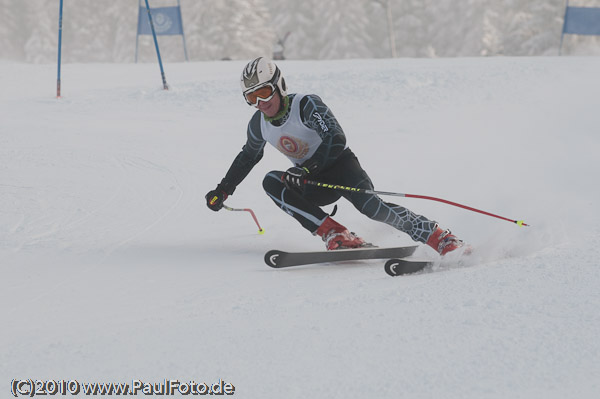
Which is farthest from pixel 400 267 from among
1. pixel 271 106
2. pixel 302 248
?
pixel 271 106

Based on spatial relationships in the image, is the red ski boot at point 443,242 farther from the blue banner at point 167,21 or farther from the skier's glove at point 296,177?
the blue banner at point 167,21

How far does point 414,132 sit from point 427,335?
249 inches

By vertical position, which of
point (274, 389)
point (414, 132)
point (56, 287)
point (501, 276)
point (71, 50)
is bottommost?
point (71, 50)

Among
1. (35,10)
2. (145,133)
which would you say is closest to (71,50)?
(35,10)

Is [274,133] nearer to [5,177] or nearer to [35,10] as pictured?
[5,177]

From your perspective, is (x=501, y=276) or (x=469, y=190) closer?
(x=501, y=276)

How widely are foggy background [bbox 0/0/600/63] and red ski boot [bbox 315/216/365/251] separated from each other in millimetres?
24267

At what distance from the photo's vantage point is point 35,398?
1.99 meters

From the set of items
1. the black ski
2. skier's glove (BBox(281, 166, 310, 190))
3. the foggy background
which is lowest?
the foggy background

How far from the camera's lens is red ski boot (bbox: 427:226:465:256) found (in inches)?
140

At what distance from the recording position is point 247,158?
172 inches

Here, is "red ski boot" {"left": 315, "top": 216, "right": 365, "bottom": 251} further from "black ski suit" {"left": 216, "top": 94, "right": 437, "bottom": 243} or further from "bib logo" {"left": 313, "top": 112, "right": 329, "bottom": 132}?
"bib logo" {"left": 313, "top": 112, "right": 329, "bottom": 132}

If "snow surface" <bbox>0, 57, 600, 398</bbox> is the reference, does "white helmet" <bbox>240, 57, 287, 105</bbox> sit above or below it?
above

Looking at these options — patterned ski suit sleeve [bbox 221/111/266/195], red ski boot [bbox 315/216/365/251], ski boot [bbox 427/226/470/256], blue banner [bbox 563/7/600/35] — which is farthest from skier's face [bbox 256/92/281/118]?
blue banner [bbox 563/7/600/35]
